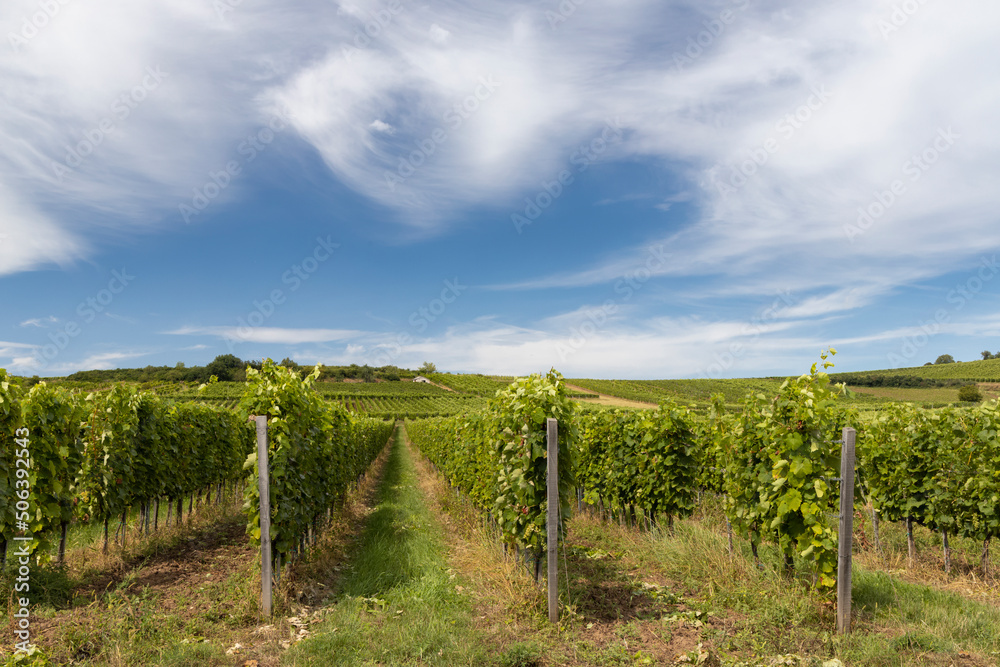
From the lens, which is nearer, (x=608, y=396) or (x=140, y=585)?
(x=140, y=585)

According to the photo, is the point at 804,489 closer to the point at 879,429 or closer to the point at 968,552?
the point at 879,429

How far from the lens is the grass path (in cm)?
455

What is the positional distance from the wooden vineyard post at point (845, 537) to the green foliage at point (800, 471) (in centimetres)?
14

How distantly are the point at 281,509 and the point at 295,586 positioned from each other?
3.30ft

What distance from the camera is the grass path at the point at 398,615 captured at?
4551mm

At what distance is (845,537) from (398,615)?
4.93 metres

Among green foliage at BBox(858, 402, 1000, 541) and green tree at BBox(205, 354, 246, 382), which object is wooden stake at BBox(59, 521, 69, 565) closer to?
green foliage at BBox(858, 402, 1000, 541)

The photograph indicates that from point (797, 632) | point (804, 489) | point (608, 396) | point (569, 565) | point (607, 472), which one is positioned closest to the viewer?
point (797, 632)

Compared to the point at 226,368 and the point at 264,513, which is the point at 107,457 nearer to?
the point at 264,513

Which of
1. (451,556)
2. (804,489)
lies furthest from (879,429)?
(451,556)

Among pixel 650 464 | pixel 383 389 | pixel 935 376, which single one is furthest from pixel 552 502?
pixel 935 376

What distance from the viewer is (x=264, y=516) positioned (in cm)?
586

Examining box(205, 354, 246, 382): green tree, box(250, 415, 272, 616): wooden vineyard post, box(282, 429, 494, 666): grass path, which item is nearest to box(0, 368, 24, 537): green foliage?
box(250, 415, 272, 616): wooden vineyard post

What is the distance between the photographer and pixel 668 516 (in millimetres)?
9266
